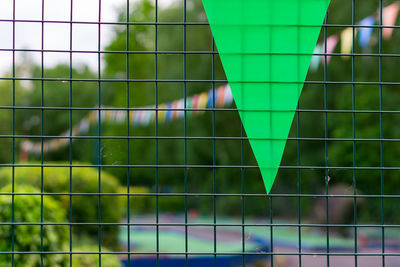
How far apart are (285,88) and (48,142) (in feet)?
40.1

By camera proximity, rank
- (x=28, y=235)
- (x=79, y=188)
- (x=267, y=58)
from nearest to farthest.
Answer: (x=267, y=58), (x=28, y=235), (x=79, y=188)

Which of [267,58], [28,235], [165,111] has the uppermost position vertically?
[165,111]

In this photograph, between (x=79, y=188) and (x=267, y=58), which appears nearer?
(x=267, y=58)

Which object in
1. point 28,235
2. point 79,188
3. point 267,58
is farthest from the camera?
point 79,188

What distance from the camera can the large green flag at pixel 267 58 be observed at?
164 cm

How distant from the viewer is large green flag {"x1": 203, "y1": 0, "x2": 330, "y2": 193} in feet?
5.38

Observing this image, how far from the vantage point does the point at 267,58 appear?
1.66 m

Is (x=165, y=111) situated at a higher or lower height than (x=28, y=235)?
higher

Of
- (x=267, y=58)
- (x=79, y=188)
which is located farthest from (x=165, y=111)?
(x=267, y=58)

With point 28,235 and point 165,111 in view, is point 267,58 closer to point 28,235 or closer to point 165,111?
point 28,235

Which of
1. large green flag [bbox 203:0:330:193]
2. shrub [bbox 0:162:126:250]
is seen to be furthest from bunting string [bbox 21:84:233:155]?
shrub [bbox 0:162:126:250]

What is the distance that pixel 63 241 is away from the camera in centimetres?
261

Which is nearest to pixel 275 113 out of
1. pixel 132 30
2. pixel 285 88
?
pixel 285 88

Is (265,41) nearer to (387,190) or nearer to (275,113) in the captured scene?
(275,113)
